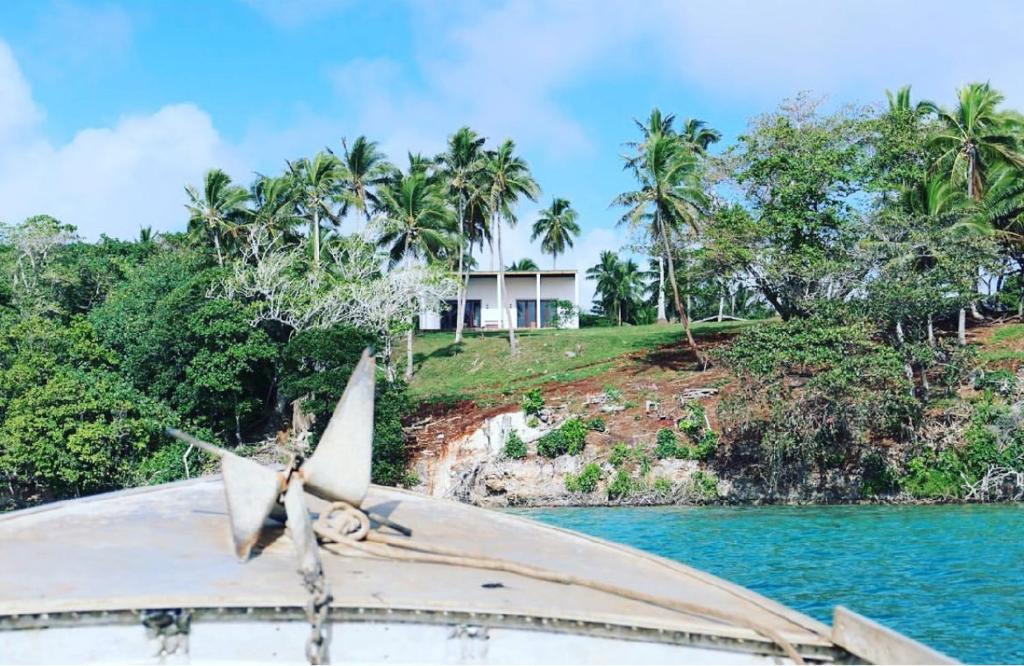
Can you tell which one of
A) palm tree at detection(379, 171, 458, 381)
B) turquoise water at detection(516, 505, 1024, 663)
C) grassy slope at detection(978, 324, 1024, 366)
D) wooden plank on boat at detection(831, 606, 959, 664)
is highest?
palm tree at detection(379, 171, 458, 381)

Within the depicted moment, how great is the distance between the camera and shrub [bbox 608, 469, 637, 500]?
35.7 metres

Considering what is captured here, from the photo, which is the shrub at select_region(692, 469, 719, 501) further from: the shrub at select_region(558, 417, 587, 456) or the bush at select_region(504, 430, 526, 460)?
the bush at select_region(504, 430, 526, 460)

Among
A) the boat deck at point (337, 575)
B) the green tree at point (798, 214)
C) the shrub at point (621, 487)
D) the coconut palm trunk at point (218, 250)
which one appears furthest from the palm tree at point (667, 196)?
the boat deck at point (337, 575)

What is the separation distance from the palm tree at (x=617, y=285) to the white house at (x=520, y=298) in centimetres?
1257

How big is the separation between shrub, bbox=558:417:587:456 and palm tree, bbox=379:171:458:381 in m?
16.1

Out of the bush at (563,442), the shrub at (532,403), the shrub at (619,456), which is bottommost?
the shrub at (619,456)

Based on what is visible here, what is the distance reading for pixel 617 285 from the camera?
3282 inches

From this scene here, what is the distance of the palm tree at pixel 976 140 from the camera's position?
47094 millimetres

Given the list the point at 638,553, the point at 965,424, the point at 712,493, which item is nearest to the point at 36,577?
the point at 638,553

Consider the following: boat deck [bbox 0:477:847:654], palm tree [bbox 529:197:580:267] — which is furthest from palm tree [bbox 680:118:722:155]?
boat deck [bbox 0:477:847:654]

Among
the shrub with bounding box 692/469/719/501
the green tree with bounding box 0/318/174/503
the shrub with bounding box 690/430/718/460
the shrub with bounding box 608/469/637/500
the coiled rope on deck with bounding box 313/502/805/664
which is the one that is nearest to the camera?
the coiled rope on deck with bounding box 313/502/805/664

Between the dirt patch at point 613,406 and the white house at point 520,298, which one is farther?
the white house at point 520,298

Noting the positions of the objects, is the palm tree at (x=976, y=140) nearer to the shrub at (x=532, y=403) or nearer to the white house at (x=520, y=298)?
the shrub at (x=532, y=403)

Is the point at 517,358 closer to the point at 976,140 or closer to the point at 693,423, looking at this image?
the point at 693,423
